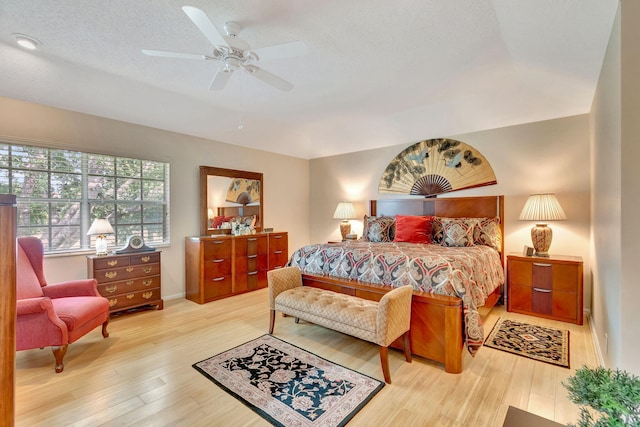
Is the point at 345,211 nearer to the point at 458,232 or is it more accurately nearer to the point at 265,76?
the point at 458,232

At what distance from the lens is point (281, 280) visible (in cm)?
314

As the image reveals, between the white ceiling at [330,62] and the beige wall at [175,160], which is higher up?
the white ceiling at [330,62]

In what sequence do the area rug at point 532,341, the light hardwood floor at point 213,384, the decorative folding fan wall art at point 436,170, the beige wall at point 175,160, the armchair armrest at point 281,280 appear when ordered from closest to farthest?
the light hardwood floor at point 213,384 → the area rug at point 532,341 → the armchair armrest at point 281,280 → the beige wall at point 175,160 → the decorative folding fan wall art at point 436,170

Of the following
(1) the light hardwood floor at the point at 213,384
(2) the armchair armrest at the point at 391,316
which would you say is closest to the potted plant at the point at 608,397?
(1) the light hardwood floor at the point at 213,384

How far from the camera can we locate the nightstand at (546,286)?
3.27m

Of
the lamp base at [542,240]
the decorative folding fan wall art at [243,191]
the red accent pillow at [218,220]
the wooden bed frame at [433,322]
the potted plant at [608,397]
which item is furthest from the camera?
the decorative folding fan wall art at [243,191]

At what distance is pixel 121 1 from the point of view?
194cm

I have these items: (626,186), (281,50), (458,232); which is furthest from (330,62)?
(458,232)

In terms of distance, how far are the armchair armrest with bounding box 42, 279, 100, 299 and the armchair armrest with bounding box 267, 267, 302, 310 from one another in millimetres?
1757

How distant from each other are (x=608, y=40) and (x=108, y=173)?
16.9 ft

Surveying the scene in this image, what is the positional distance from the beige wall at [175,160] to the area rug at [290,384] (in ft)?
7.19

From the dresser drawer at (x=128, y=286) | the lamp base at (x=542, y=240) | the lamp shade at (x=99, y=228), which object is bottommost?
the dresser drawer at (x=128, y=286)

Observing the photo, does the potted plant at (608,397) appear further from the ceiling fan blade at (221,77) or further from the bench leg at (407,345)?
the ceiling fan blade at (221,77)

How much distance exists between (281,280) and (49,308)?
76.2 inches
